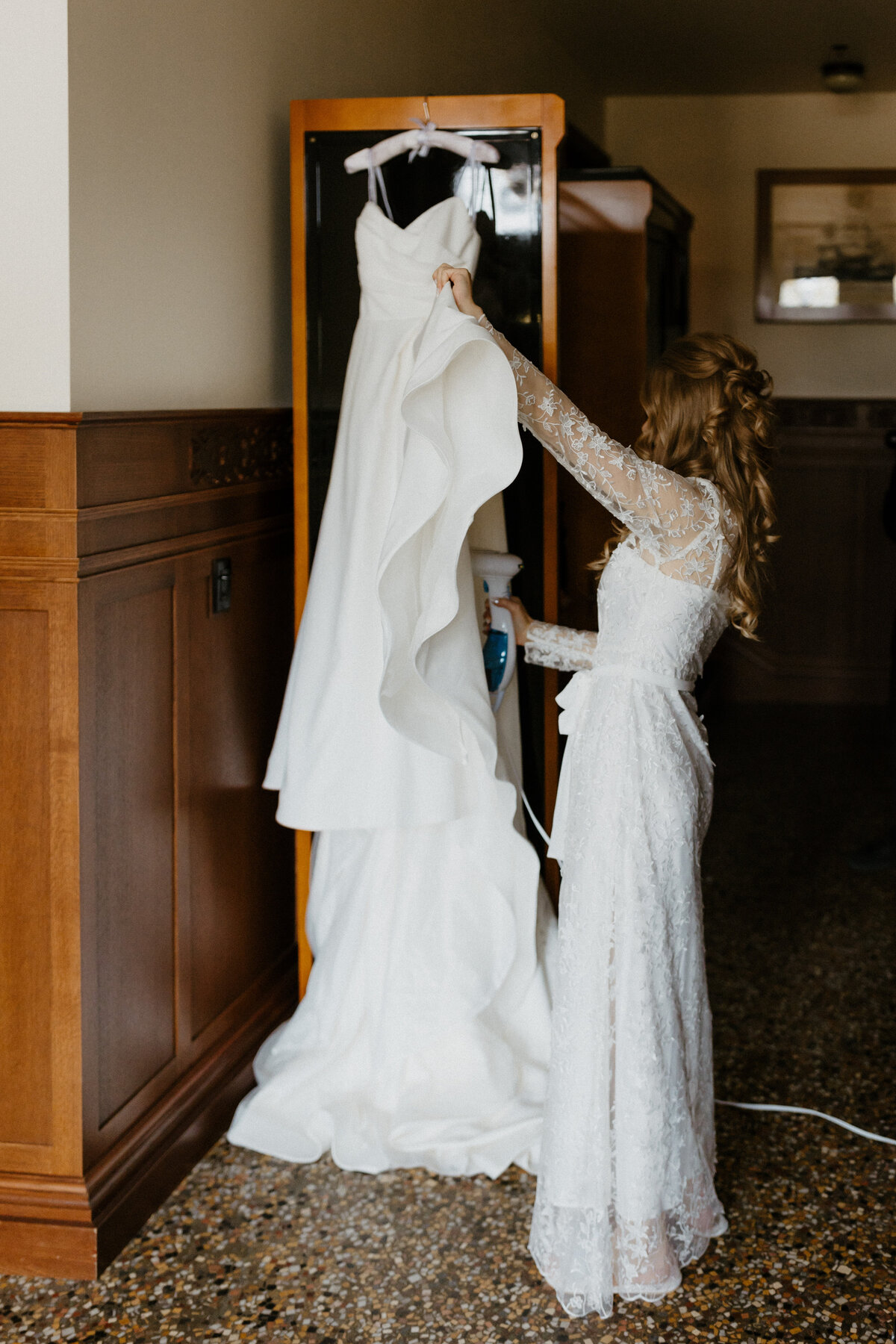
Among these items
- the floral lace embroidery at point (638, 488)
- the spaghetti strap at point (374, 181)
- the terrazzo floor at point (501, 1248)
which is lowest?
the terrazzo floor at point (501, 1248)

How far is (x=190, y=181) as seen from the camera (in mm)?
2412

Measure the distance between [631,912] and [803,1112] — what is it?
36.7 inches

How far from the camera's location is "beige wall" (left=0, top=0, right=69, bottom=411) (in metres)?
1.97

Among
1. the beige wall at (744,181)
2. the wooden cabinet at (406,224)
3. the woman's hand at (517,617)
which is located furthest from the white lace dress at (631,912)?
the beige wall at (744,181)

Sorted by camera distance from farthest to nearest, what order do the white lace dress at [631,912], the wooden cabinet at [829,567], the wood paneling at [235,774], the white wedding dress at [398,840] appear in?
the wooden cabinet at [829,567]
the wood paneling at [235,774]
the white wedding dress at [398,840]
the white lace dress at [631,912]

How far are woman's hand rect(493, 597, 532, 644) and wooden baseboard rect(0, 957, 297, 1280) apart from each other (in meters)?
0.99

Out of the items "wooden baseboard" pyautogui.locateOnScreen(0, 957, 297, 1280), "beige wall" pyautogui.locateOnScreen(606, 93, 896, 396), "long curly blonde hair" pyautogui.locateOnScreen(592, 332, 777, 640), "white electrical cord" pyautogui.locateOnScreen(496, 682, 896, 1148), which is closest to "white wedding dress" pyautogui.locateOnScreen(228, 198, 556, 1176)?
"white electrical cord" pyautogui.locateOnScreen(496, 682, 896, 1148)

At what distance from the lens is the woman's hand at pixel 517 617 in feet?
8.30

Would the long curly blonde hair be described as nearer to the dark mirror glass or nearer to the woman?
the woman

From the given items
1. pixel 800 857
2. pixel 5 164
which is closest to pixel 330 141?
pixel 5 164

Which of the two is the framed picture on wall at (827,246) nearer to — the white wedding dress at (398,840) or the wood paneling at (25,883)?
the white wedding dress at (398,840)

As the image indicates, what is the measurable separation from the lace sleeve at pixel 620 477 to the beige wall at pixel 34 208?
0.64 metres

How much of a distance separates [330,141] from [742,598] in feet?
4.04

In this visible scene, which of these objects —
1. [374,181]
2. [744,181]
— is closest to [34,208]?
[374,181]
